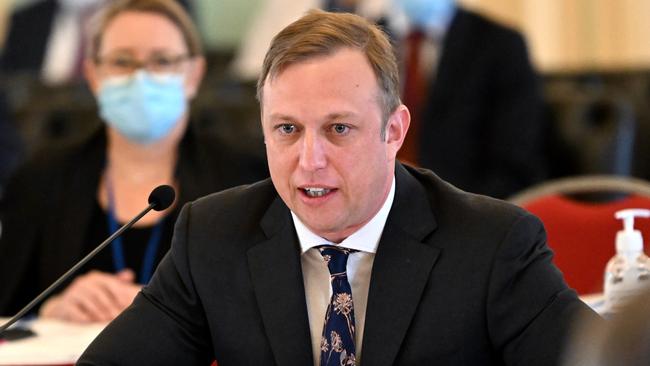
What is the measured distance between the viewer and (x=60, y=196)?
10.7ft

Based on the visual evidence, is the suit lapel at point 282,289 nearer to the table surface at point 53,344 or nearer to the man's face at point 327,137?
the man's face at point 327,137

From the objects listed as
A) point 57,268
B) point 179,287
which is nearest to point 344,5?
point 57,268

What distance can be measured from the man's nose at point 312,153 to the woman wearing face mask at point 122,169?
1.35 metres

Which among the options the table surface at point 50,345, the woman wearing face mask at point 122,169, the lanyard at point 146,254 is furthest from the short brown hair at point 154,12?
the table surface at point 50,345

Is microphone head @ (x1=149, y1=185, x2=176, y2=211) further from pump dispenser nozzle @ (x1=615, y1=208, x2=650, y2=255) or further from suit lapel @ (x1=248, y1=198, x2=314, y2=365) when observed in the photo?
pump dispenser nozzle @ (x1=615, y1=208, x2=650, y2=255)

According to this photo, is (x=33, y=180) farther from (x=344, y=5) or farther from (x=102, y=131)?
(x=344, y=5)

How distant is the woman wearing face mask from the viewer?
318 centimetres

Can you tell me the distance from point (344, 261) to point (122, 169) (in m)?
1.51

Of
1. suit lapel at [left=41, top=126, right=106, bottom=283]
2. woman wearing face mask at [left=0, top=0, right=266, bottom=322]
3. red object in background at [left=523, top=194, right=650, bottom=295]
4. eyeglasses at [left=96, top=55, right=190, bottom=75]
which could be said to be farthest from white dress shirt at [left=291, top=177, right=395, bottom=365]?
eyeglasses at [left=96, top=55, right=190, bottom=75]

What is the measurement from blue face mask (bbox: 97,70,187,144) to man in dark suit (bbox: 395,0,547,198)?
124 centimetres

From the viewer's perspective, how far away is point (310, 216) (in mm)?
1903

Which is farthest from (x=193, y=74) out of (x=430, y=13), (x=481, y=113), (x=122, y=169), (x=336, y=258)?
(x=336, y=258)

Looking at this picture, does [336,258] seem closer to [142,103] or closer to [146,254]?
[146,254]

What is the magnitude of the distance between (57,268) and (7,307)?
0.18 meters
